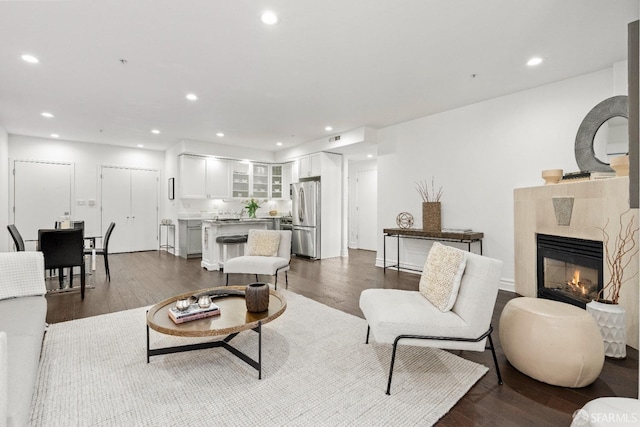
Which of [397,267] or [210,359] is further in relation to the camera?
[397,267]

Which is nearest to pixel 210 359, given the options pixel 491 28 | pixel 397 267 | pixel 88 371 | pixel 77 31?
pixel 88 371

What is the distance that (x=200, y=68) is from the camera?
332cm

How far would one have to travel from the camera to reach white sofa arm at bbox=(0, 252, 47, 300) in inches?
90.3

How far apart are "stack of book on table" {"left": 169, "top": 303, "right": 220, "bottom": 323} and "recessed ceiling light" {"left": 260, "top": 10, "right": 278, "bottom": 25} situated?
7.47ft

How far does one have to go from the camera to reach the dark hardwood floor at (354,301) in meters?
1.72

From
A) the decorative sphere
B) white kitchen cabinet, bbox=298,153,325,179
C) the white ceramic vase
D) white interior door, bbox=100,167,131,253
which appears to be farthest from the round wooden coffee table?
white interior door, bbox=100,167,131,253

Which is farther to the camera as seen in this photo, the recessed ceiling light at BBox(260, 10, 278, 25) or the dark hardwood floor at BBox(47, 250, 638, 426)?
the recessed ceiling light at BBox(260, 10, 278, 25)

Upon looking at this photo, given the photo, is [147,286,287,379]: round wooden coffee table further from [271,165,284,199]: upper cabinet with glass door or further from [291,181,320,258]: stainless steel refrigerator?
[271,165,284,199]: upper cabinet with glass door

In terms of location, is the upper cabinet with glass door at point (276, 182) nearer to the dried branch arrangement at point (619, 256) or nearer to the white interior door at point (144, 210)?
the white interior door at point (144, 210)

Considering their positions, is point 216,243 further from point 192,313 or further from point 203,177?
point 192,313

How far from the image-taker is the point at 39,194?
21.6 ft

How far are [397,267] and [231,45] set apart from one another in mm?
4259

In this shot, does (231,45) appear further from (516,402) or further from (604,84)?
(604,84)

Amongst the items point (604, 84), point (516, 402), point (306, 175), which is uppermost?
point (604, 84)
